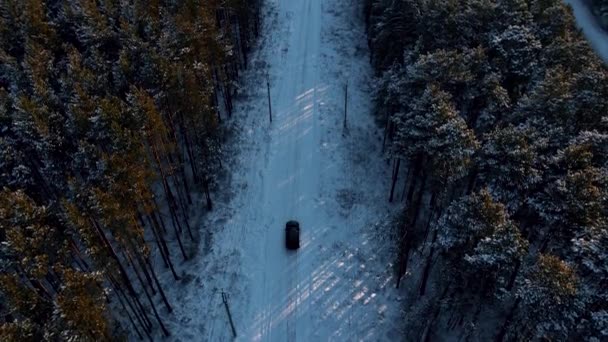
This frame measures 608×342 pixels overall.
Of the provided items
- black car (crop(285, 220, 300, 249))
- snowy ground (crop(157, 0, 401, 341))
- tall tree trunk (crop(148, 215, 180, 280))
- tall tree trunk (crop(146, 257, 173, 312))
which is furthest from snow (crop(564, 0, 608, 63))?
tall tree trunk (crop(146, 257, 173, 312))

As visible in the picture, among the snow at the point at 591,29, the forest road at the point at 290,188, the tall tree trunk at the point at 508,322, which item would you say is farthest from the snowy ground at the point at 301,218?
the snow at the point at 591,29

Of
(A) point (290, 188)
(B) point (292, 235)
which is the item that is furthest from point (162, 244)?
(A) point (290, 188)

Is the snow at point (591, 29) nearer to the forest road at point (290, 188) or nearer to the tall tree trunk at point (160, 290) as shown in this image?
the forest road at point (290, 188)

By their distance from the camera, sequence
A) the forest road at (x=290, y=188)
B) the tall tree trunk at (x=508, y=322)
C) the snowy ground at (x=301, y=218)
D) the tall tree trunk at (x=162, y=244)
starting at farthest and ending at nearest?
1. the tall tree trunk at (x=162, y=244)
2. the forest road at (x=290, y=188)
3. the snowy ground at (x=301, y=218)
4. the tall tree trunk at (x=508, y=322)

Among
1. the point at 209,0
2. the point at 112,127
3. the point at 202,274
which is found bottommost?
the point at 202,274

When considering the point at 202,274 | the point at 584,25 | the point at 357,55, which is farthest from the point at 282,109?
the point at 584,25

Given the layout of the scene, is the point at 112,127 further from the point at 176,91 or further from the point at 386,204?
the point at 386,204

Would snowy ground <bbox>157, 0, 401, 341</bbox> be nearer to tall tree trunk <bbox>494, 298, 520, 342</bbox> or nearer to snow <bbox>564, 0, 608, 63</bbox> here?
tall tree trunk <bbox>494, 298, 520, 342</bbox>

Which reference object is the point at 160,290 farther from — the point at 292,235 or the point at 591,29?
the point at 591,29
